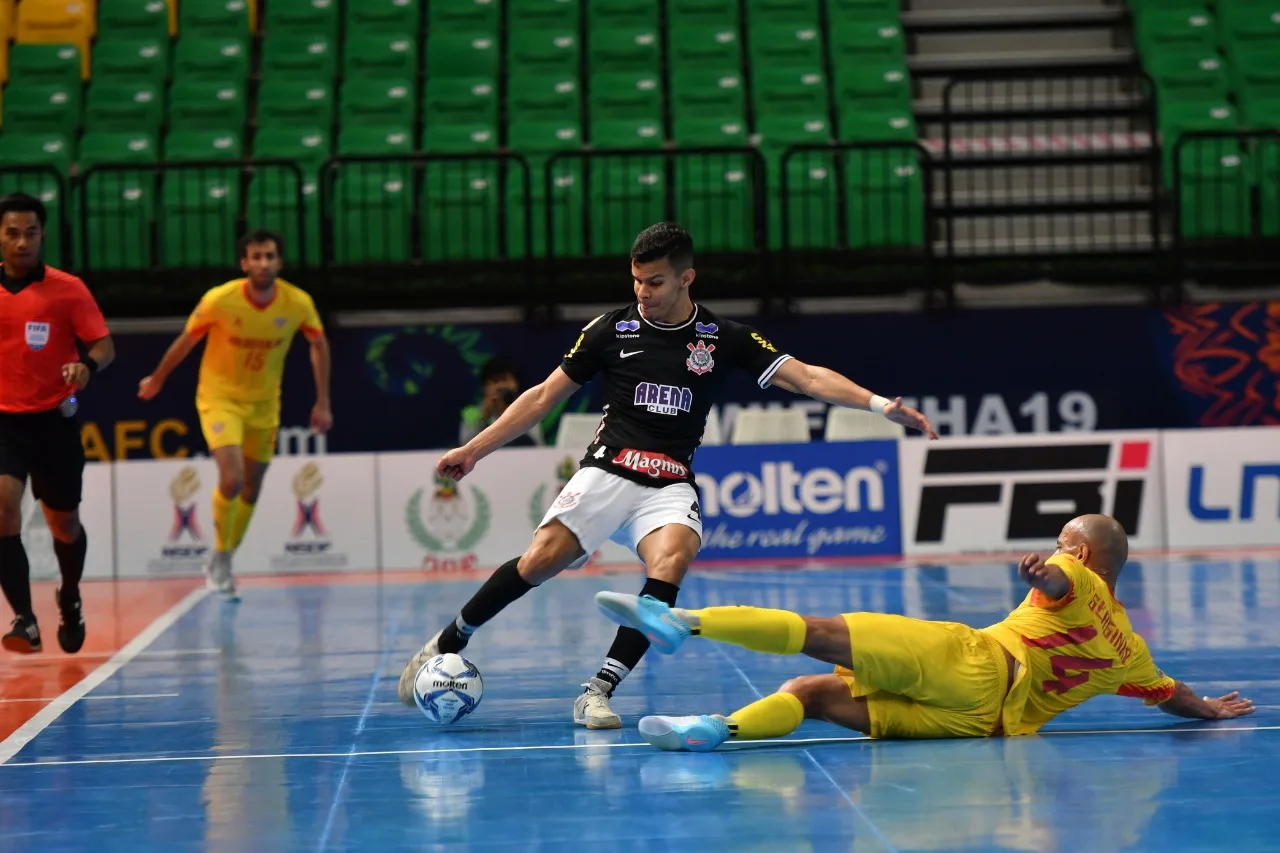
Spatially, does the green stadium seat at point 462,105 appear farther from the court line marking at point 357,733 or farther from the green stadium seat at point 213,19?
the court line marking at point 357,733

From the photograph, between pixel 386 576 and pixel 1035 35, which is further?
pixel 1035 35

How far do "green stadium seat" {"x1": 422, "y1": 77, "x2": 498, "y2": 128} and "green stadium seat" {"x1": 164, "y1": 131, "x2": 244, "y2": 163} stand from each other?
6.97 ft

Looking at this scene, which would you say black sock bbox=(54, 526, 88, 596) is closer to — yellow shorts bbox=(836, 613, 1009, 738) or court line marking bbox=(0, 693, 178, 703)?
court line marking bbox=(0, 693, 178, 703)

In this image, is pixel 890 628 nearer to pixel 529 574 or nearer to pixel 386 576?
pixel 529 574

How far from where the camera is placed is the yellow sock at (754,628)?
5727 mm

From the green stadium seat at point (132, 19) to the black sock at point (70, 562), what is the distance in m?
11.3

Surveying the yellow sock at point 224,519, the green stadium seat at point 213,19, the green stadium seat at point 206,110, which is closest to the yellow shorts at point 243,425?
the yellow sock at point 224,519

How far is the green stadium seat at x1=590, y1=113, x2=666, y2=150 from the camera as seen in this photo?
17016mm

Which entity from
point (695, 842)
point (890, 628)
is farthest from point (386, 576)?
point (695, 842)

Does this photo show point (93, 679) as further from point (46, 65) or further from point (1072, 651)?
point (46, 65)

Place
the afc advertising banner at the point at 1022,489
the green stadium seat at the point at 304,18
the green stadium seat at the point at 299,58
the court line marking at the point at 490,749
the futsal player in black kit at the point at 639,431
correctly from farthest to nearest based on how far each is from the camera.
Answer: the green stadium seat at the point at 304,18 < the green stadium seat at the point at 299,58 < the afc advertising banner at the point at 1022,489 < the futsal player in black kit at the point at 639,431 < the court line marking at the point at 490,749

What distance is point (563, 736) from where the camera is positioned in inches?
257

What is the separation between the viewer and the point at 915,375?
1593 cm

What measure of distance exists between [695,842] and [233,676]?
435cm
